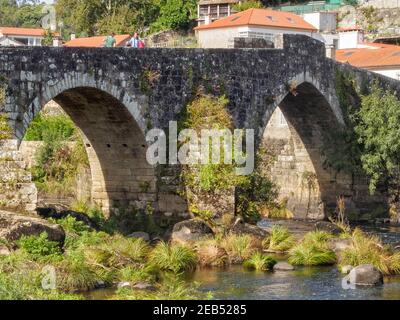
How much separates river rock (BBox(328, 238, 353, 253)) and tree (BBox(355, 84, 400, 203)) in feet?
37.1

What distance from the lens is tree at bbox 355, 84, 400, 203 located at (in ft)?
139

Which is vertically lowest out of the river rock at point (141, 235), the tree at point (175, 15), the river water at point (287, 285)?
the river water at point (287, 285)

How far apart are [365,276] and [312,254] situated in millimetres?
3606

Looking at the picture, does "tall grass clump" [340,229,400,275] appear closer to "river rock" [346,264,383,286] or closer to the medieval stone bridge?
"river rock" [346,264,383,286]

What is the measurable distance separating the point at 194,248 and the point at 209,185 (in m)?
4.00

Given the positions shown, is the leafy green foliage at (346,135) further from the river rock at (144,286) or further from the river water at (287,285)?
the river rock at (144,286)

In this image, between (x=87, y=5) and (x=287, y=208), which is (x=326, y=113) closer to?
(x=287, y=208)

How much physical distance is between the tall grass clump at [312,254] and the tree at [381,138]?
1235cm

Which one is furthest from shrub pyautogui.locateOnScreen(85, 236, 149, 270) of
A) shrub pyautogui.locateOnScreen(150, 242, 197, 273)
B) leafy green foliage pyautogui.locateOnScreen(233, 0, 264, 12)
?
leafy green foliage pyautogui.locateOnScreen(233, 0, 264, 12)

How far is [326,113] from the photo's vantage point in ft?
→ 144

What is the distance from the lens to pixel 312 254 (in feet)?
96.9

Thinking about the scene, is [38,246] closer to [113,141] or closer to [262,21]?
[113,141]

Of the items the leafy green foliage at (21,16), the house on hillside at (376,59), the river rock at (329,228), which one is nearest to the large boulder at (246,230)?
the river rock at (329,228)

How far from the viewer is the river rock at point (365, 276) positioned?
25.9 m
